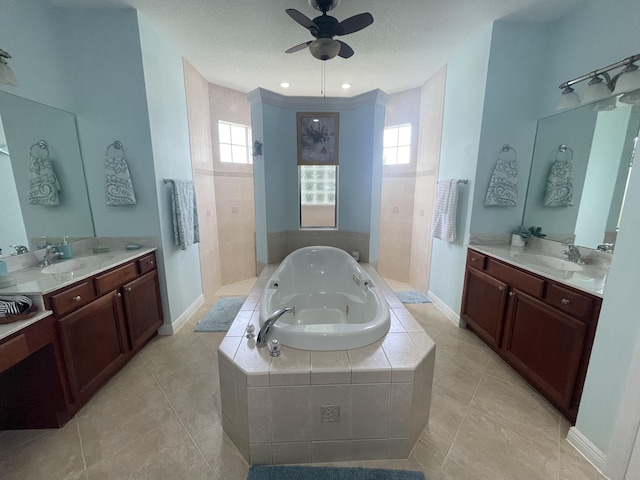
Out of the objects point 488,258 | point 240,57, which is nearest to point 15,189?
point 240,57

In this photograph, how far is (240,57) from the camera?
2779 millimetres

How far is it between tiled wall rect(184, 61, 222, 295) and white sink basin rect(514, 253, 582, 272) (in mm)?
3409

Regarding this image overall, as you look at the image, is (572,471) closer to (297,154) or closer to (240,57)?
(297,154)

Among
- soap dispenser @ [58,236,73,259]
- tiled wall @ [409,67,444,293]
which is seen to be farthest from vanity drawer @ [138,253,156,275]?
tiled wall @ [409,67,444,293]

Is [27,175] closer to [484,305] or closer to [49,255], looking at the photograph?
[49,255]

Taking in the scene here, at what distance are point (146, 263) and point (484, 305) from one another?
3033 mm

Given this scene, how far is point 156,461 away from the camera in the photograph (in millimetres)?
1379

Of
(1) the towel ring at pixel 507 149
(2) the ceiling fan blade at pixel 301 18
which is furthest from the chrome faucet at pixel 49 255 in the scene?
(1) the towel ring at pixel 507 149

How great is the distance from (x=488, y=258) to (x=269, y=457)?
2.22m

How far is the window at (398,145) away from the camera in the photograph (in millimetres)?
3816

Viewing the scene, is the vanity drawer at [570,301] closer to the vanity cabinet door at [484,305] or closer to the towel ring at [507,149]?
the vanity cabinet door at [484,305]

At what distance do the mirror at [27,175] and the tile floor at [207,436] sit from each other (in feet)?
4.04

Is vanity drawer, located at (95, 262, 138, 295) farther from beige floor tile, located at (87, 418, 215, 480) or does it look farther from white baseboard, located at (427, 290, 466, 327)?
white baseboard, located at (427, 290, 466, 327)

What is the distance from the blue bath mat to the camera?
3.34 meters
